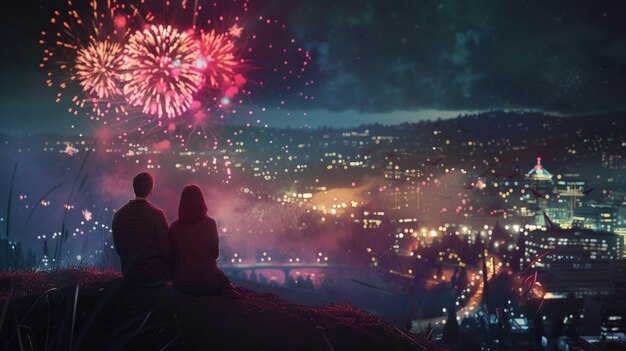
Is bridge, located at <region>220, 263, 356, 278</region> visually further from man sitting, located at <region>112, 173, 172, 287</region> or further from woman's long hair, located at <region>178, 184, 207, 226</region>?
→ woman's long hair, located at <region>178, 184, 207, 226</region>

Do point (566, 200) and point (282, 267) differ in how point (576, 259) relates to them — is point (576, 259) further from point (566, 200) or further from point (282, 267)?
point (566, 200)

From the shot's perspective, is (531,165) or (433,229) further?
(531,165)

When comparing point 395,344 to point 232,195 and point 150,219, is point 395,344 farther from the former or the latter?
point 232,195

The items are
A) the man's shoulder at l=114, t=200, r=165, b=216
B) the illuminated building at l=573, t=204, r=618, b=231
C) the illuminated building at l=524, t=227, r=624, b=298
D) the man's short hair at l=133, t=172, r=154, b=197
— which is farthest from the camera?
the illuminated building at l=573, t=204, r=618, b=231

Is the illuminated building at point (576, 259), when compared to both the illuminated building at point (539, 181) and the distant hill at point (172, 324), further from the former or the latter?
the distant hill at point (172, 324)

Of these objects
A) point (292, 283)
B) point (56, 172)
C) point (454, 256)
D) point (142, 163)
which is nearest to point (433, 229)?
point (454, 256)

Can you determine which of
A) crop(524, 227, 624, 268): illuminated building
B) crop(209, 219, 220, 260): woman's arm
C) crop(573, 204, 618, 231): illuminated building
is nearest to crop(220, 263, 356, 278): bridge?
crop(524, 227, 624, 268): illuminated building

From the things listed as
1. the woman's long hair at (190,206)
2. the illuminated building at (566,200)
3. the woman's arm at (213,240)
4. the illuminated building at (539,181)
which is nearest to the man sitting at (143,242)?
the woman's long hair at (190,206)
